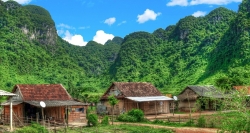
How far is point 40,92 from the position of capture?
96.2 feet

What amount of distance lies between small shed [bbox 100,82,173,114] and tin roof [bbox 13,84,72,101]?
366 inches

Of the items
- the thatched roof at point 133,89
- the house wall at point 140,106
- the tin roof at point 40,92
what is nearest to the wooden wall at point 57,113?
the tin roof at point 40,92

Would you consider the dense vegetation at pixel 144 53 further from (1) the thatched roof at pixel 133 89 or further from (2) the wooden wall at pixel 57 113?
(2) the wooden wall at pixel 57 113

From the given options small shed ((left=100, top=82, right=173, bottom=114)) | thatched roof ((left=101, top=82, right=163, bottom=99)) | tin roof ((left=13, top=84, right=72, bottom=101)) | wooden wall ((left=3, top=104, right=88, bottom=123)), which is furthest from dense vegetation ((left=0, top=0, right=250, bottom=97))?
wooden wall ((left=3, top=104, right=88, bottom=123))

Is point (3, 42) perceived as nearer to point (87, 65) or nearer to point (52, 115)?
point (87, 65)

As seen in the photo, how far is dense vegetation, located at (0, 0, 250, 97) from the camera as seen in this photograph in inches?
3135

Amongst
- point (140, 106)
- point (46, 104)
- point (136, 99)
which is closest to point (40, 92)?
point (46, 104)

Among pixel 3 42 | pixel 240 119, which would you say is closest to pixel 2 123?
pixel 240 119

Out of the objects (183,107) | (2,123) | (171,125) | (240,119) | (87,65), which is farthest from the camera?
(87,65)

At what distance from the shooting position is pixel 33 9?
156 m

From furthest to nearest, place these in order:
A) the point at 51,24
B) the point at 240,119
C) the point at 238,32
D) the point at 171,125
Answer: the point at 51,24 → the point at 238,32 → the point at 171,125 → the point at 240,119

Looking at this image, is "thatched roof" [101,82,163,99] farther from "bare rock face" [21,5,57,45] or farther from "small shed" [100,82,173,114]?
"bare rock face" [21,5,57,45]

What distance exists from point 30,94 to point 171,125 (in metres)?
13.2

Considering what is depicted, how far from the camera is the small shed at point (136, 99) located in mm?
37750
